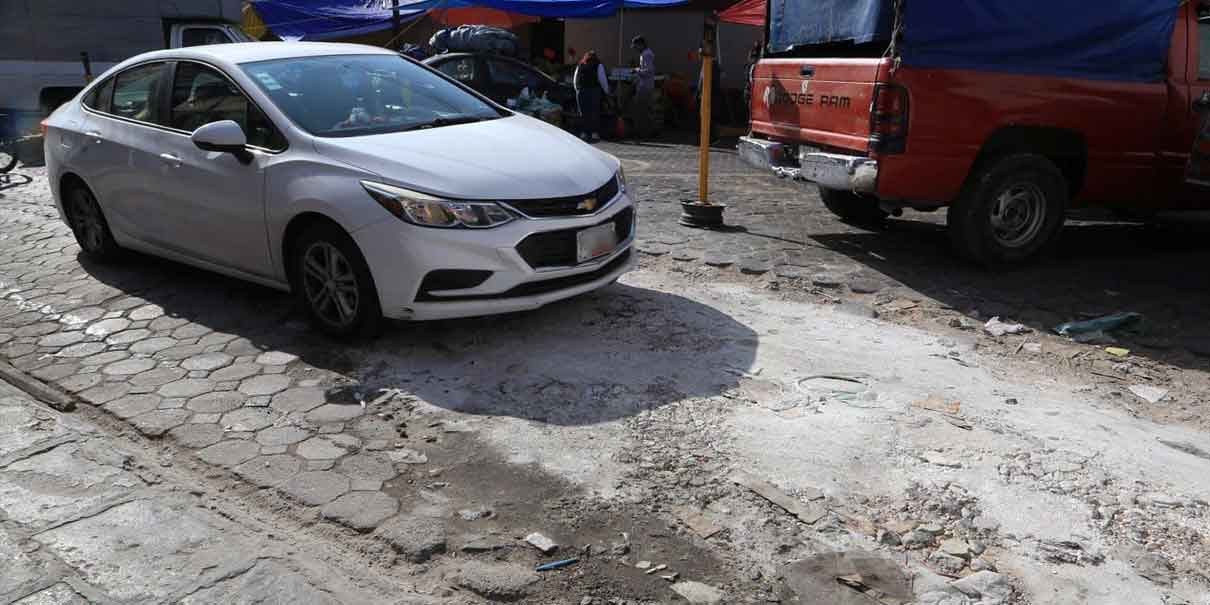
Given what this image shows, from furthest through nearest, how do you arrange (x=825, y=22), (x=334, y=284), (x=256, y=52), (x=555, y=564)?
(x=825, y=22) < (x=256, y=52) < (x=334, y=284) < (x=555, y=564)

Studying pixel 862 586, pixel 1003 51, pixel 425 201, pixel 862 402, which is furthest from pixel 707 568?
pixel 1003 51

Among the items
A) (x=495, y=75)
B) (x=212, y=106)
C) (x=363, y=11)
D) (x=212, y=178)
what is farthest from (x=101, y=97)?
(x=363, y=11)

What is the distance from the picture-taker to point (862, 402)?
14.5 ft

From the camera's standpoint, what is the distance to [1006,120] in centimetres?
651

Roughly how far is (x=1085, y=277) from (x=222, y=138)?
5.88 m

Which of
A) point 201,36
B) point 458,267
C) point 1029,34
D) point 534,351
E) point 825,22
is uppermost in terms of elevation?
A: point 201,36

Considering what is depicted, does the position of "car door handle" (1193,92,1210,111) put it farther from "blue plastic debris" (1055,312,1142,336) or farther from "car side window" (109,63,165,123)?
"car side window" (109,63,165,123)

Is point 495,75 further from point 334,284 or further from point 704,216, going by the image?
point 334,284

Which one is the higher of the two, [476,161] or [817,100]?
[817,100]

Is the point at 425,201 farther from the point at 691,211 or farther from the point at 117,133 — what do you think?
the point at 691,211

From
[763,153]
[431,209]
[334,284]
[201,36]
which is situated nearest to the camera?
[431,209]

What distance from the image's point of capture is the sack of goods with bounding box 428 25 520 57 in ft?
55.2

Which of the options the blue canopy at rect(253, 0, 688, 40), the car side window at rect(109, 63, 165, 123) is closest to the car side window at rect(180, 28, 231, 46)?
the blue canopy at rect(253, 0, 688, 40)

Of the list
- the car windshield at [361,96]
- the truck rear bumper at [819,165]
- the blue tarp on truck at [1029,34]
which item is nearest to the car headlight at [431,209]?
the car windshield at [361,96]
